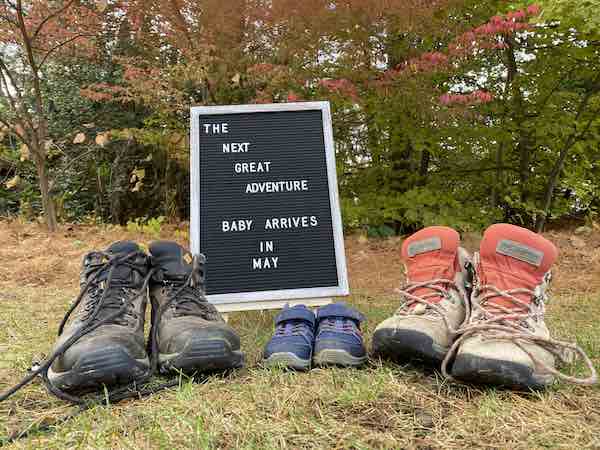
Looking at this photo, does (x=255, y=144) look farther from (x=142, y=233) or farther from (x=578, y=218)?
(x=578, y=218)

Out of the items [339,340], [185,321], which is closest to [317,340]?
[339,340]

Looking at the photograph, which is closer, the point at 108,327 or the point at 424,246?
the point at 108,327

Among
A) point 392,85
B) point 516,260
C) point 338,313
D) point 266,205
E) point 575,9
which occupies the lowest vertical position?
point 338,313

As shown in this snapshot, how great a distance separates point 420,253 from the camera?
64.7 inches

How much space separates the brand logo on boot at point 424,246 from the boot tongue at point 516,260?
159 mm

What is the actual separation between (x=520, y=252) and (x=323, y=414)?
746 millimetres

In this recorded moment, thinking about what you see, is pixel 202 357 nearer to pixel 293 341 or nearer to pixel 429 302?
pixel 293 341

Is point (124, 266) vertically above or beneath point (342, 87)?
beneath

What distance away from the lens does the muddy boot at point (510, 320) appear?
49.3 inches

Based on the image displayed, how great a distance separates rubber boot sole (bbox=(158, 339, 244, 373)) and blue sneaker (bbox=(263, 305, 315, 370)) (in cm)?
14

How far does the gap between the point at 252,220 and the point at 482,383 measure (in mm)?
1230

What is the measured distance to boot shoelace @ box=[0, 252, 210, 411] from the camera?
126cm

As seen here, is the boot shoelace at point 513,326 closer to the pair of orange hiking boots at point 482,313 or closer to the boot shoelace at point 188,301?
the pair of orange hiking boots at point 482,313

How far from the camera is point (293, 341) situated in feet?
5.05
